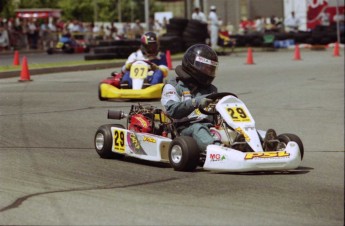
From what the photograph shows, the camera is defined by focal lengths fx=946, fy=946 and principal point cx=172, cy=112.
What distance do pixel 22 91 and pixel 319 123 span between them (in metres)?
5.82

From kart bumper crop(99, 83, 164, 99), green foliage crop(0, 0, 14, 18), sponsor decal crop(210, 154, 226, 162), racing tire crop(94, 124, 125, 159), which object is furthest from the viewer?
green foliage crop(0, 0, 14, 18)

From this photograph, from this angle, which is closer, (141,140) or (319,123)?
(141,140)

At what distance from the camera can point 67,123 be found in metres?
11.6

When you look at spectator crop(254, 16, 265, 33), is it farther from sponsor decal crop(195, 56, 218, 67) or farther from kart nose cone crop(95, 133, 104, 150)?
sponsor decal crop(195, 56, 218, 67)

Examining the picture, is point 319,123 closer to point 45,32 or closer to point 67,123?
point 67,123

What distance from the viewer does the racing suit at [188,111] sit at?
8070mm

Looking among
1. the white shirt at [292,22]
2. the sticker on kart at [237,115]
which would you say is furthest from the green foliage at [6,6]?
the sticker on kart at [237,115]

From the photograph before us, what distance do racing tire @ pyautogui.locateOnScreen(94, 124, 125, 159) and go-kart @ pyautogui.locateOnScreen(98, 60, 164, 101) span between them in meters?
5.51

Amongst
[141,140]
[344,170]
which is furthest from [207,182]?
[344,170]

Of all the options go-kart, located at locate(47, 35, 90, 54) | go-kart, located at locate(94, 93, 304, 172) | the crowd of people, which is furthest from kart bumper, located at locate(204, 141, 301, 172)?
go-kart, located at locate(47, 35, 90, 54)

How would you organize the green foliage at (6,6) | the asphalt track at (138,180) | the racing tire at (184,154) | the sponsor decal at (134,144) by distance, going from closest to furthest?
the asphalt track at (138,180), the racing tire at (184,154), the sponsor decal at (134,144), the green foliage at (6,6)

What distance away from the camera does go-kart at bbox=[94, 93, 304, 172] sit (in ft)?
24.9

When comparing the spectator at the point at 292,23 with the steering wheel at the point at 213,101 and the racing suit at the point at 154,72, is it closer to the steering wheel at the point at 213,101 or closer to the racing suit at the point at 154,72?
the racing suit at the point at 154,72

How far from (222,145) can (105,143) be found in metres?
1.40
